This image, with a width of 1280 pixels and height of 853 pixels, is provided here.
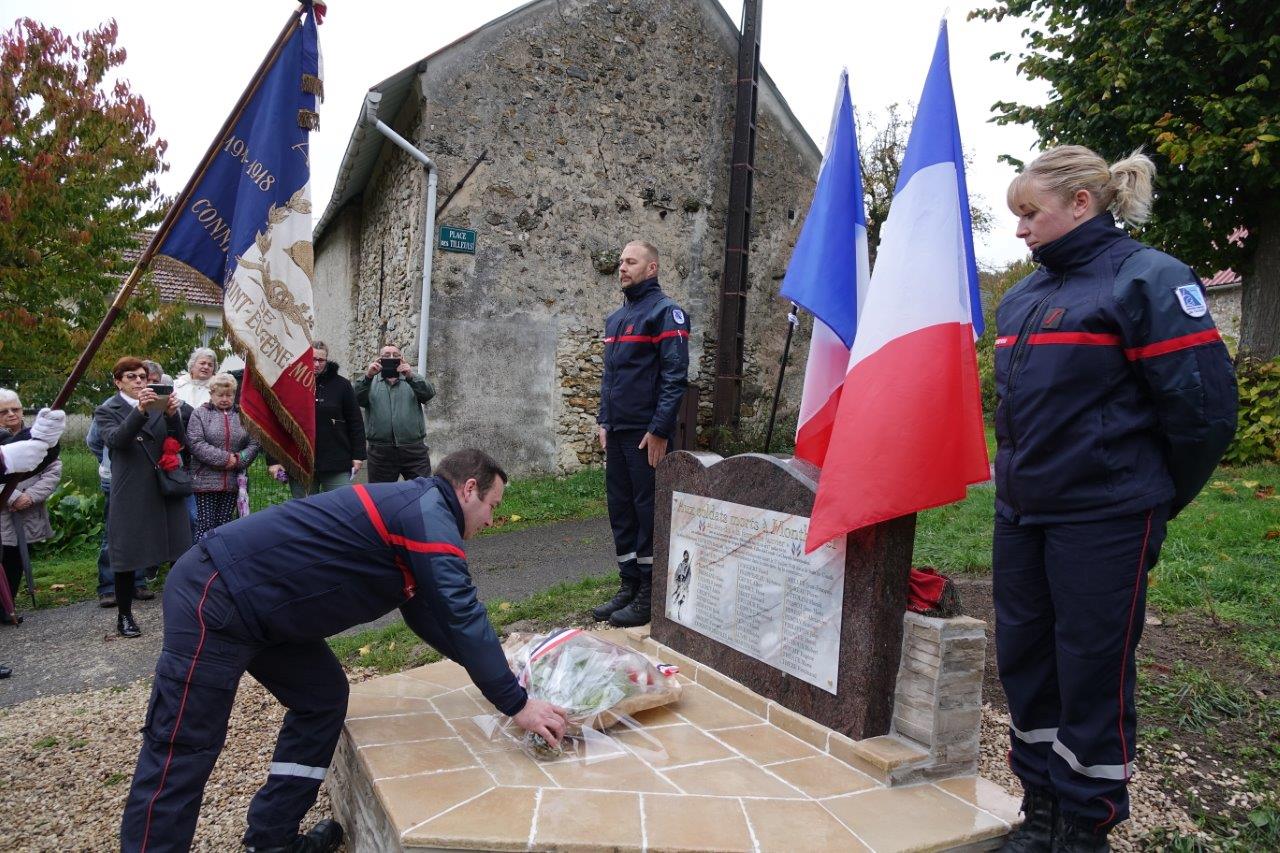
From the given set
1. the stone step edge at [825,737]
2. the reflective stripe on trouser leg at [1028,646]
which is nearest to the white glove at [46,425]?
the stone step edge at [825,737]

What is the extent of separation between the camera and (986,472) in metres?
2.81

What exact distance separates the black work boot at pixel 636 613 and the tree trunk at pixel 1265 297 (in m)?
8.87

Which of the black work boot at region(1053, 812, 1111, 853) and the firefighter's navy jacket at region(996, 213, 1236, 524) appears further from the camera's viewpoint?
the black work boot at region(1053, 812, 1111, 853)

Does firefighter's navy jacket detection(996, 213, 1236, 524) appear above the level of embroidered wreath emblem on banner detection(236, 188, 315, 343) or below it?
below

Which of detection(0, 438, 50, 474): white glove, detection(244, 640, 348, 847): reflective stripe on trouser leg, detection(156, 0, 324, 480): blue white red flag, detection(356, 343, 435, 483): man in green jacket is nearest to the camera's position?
detection(244, 640, 348, 847): reflective stripe on trouser leg

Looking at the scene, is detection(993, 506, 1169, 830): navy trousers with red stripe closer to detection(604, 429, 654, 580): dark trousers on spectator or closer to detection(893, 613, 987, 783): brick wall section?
detection(893, 613, 987, 783): brick wall section

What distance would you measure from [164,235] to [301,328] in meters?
0.70

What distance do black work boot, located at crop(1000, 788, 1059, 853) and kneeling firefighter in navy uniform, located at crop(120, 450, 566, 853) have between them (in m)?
1.46

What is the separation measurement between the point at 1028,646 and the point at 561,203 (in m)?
8.73

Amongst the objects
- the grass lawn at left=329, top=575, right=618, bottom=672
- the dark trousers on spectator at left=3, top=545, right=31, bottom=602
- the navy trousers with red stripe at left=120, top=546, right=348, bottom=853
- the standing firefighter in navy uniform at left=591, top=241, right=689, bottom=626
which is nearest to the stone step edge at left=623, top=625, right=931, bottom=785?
the standing firefighter in navy uniform at left=591, top=241, right=689, bottom=626

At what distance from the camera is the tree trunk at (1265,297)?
9672mm

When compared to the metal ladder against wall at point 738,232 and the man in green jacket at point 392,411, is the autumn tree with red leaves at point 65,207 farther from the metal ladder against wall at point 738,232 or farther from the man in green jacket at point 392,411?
the metal ladder against wall at point 738,232

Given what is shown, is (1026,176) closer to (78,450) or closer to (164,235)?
(164,235)

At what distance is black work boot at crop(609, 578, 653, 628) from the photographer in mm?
4617
